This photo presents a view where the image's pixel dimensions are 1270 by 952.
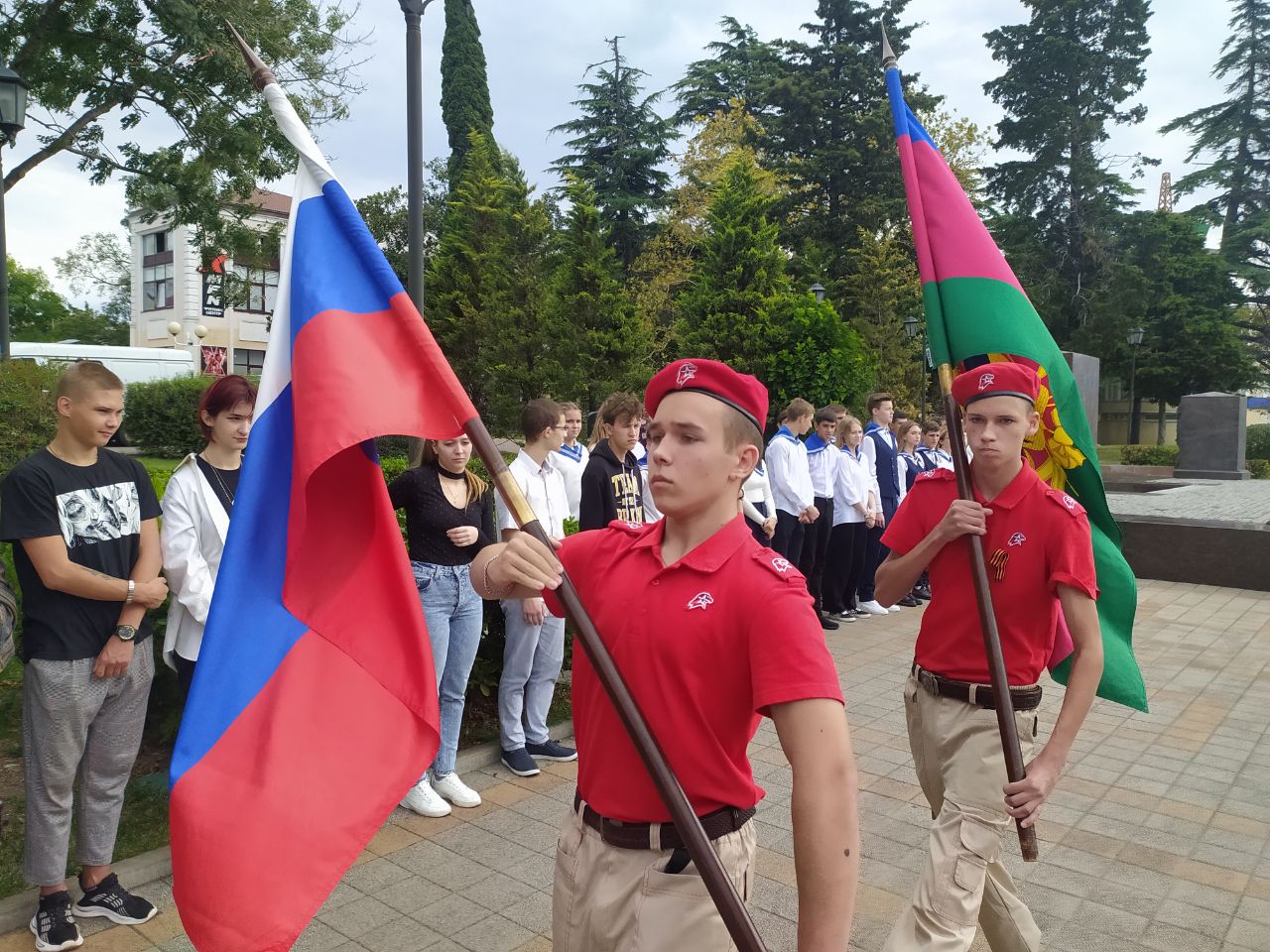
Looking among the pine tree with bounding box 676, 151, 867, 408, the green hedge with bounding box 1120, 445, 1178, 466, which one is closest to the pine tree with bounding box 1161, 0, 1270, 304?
the green hedge with bounding box 1120, 445, 1178, 466

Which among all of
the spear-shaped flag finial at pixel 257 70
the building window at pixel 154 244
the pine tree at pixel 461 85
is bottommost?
the spear-shaped flag finial at pixel 257 70

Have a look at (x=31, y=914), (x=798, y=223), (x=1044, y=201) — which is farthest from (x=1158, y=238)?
(x=31, y=914)

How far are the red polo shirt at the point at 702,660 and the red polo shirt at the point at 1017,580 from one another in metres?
1.54

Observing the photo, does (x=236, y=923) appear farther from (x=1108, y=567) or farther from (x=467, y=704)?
(x=467, y=704)

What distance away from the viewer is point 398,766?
231cm

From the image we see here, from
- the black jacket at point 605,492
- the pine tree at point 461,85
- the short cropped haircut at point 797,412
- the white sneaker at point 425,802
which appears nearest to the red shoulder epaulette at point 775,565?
the white sneaker at point 425,802

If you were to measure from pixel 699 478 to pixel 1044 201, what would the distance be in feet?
167

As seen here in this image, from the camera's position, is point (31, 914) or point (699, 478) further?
point (31, 914)

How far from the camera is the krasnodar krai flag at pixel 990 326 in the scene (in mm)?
3740

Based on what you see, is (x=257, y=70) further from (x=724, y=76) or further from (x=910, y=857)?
(x=724, y=76)

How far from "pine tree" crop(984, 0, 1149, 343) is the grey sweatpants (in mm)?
46859

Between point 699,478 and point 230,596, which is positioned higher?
point 699,478

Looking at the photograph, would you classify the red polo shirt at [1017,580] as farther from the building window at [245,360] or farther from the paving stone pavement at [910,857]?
the building window at [245,360]

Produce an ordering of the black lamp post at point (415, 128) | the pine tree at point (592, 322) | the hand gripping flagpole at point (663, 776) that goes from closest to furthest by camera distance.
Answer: the hand gripping flagpole at point (663, 776) < the black lamp post at point (415, 128) < the pine tree at point (592, 322)
